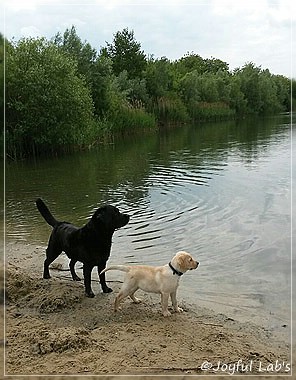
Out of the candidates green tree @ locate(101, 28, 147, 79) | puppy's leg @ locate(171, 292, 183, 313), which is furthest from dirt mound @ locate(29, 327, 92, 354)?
green tree @ locate(101, 28, 147, 79)

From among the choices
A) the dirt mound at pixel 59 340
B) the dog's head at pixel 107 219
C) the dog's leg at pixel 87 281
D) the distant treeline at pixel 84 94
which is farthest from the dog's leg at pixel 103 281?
the distant treeline at pixel 84 94

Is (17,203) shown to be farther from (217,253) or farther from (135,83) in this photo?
(135,83)

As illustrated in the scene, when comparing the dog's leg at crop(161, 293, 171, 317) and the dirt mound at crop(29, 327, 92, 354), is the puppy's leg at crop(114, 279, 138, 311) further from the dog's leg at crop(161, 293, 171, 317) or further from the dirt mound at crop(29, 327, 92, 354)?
the dirt mound at crop(29, 327, 92, 354)

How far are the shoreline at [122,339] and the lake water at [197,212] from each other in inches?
31.1

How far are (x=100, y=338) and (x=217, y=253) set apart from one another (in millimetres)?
4501

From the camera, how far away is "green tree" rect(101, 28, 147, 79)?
5462 cm

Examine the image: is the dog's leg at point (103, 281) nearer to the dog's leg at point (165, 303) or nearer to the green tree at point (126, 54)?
the dog's leg at point (165, 303)

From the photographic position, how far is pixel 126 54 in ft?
181

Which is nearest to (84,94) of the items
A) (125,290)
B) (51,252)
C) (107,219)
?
(51,252)

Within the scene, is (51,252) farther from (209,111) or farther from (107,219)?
(209,111)

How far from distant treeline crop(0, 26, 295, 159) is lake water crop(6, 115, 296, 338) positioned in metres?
2.21

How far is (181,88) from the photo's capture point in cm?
6031

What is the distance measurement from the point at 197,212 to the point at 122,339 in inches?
307

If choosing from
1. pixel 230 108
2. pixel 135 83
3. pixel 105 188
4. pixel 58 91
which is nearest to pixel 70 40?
pixel 58 91
